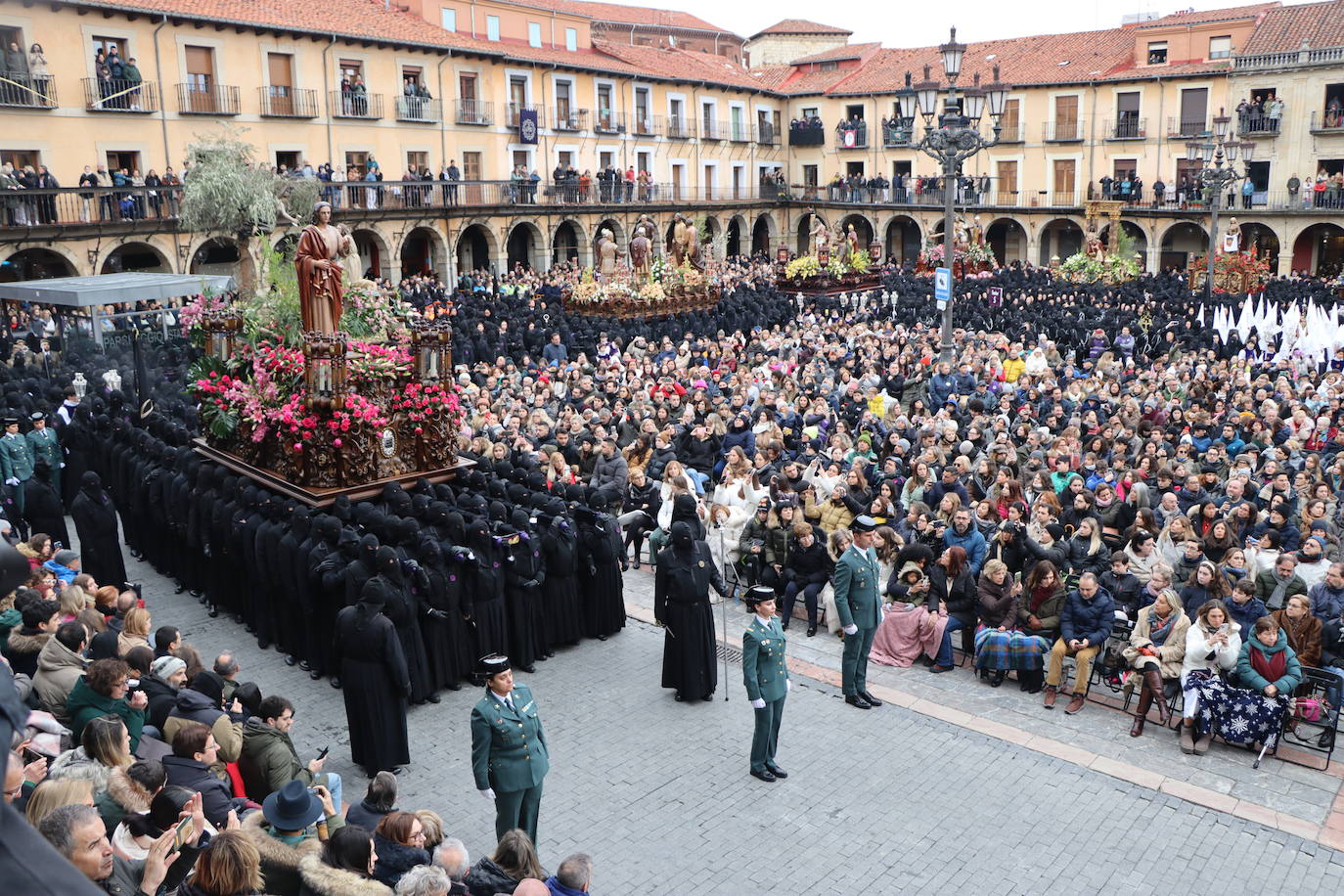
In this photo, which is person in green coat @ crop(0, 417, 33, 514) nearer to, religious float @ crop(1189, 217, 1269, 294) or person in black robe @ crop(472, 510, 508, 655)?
person in black robe @ crop(472, 510, 508, 655)

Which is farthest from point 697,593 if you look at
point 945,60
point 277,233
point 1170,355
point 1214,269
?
point 1214,269

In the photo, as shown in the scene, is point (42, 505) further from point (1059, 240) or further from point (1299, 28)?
point (1059, 240)

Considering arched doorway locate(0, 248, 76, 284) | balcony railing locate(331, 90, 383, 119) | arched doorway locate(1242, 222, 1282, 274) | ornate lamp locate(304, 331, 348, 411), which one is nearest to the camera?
ornate lamp locate(304, 331, 348, 411)

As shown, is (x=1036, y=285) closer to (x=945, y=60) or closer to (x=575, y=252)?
(x=945, y=60)

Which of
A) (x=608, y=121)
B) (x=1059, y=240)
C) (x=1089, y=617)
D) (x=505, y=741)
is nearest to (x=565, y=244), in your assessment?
(x=608, y=121)

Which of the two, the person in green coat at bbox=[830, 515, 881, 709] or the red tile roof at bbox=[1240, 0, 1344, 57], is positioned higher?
the red tile roof at bbox=[1240, 0, 1344, 57]

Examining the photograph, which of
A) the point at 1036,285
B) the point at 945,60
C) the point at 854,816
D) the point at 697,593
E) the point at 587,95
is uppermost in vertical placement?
the point at 587,95

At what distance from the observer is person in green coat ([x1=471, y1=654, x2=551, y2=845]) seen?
7148 millimetres

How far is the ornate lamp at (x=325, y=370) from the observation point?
460 inches

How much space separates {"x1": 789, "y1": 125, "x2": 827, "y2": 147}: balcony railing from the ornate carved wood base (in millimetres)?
44801

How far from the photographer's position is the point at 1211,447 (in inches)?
552

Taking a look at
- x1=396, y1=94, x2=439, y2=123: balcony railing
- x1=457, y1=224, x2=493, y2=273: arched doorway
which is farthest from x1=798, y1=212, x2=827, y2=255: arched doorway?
x1=396, y1=94, x2=439, y2=123: balcony railing

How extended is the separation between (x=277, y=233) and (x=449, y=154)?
9.34 meters

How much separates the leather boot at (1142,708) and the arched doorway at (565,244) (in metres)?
37.3
